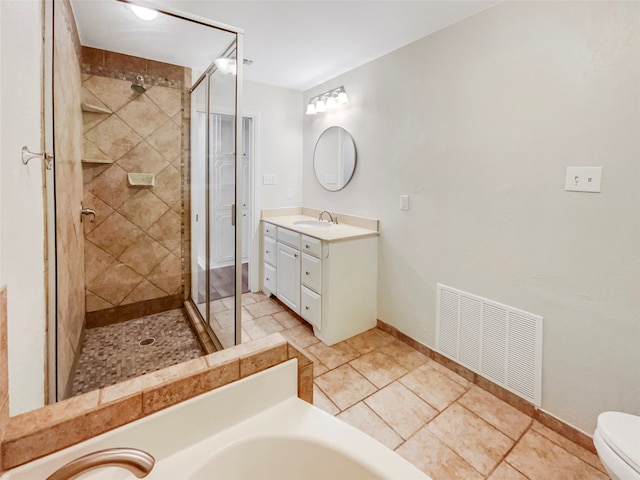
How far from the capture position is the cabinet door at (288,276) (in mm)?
2746

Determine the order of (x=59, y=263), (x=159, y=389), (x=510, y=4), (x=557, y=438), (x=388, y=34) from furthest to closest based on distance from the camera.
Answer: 1. (x=388, y=34)
2. (x=510, y=4)
3. (x=557, y=438)
4. (x=59, y=263)
5. (x=159, y=389)

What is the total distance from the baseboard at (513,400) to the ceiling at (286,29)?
220 centimetres

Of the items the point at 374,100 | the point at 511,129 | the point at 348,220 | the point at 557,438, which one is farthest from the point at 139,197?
the point at 557,438

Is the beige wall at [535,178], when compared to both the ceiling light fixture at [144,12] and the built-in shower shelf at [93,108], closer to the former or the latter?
the ceiling light fixture at [144,12]

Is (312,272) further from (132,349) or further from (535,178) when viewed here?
(535,178)

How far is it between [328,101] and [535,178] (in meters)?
1.93

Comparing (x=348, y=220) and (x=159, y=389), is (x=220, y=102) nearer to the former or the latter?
(x=348, y=220)

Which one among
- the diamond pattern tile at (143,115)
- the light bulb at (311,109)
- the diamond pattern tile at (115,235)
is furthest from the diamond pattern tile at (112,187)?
the light bulb at (311,109)

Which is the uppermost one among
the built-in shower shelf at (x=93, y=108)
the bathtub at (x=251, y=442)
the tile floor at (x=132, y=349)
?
the built-in shower shelf at (x=93, y=108)

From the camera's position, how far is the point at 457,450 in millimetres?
1492

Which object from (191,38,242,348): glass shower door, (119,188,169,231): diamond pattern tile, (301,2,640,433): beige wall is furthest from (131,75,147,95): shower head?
(301,2,640,433): beige wall

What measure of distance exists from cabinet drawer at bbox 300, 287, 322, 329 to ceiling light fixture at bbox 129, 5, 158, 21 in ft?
6.78

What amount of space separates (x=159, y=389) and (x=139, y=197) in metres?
2.26

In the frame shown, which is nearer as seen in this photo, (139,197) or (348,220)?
(139,197)
